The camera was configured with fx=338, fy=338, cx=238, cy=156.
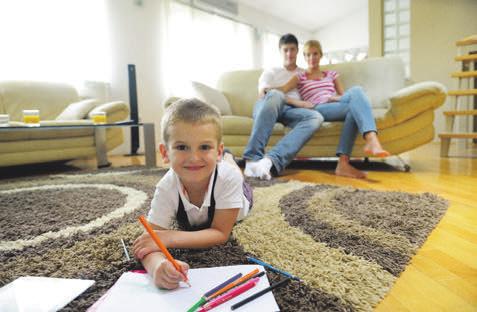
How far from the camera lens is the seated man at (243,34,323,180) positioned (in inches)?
74.0

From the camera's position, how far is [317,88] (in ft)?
7.44

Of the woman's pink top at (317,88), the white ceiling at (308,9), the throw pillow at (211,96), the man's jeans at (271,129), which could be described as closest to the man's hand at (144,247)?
the man's jeans at (271,129)

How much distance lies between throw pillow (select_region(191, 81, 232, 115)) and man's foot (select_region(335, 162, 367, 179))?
42.8 inches

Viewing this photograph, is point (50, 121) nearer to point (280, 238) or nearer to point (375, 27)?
point (280, 238)

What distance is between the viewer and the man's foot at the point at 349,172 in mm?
1858

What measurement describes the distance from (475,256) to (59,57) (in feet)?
11.7

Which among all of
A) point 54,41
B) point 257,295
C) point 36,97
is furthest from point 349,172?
point 54,41

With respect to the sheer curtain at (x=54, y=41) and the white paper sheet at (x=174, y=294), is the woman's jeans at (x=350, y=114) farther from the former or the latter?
the sheer curtain at (x=54, y=41)

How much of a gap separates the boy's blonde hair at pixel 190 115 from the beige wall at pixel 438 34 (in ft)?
13.2

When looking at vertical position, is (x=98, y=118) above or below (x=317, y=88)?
below

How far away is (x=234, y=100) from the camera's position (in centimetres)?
288

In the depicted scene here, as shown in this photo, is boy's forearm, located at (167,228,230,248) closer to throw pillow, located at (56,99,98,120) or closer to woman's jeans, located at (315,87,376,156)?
woman's jeans, located at (315,87,376,156)

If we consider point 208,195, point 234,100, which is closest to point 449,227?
point 208,195

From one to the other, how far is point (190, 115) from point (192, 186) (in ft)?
0.64
